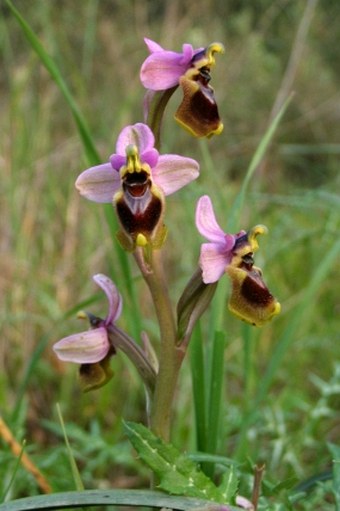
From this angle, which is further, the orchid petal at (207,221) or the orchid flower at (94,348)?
the orchid flower at (94,348)

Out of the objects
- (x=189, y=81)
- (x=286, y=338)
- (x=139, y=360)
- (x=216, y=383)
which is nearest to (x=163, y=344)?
(x=139, y=360)

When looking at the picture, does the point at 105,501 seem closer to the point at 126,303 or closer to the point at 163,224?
the point at 163,224

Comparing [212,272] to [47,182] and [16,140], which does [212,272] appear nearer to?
[16,140]

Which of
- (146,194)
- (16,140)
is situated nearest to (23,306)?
(16,140)

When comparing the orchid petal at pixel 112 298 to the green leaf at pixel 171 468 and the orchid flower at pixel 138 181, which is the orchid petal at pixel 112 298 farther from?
the green leaf at pixel 171 468

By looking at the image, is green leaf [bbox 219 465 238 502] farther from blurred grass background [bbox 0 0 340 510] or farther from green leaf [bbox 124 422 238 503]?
blurred grass background [bbox 0 0 340 510]

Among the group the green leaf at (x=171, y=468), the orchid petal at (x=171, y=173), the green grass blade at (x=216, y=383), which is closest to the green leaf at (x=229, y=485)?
the green leaf at (x=171, y=468)
